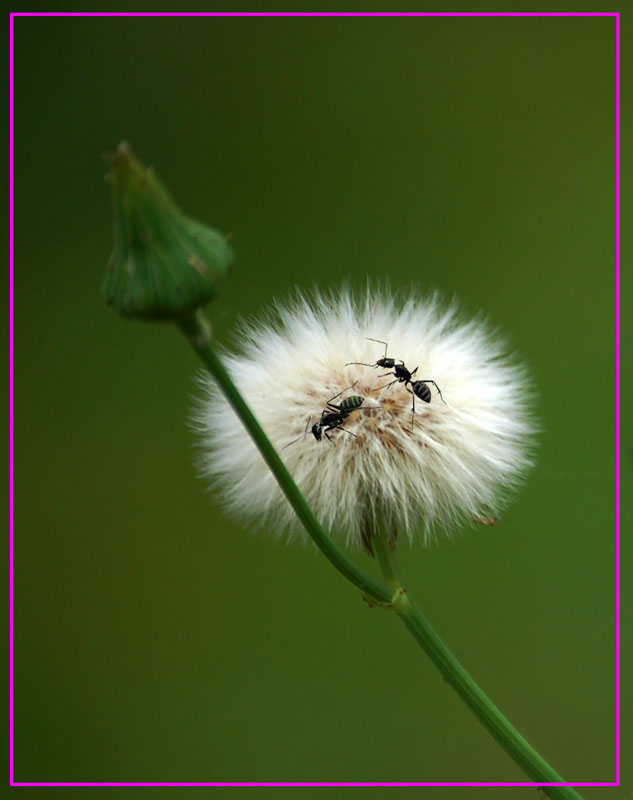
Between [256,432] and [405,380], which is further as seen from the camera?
[405,380]

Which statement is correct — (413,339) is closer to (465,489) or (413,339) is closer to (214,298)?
(465,489)

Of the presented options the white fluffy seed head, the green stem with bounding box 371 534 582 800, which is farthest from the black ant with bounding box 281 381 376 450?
the green stem with bounding box 371 534 582 800

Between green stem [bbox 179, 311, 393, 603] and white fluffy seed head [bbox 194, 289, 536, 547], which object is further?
white fluffy seed head [bbox 194, 289, 536, 547]

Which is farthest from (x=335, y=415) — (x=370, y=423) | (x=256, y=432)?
(x=256, y=432)

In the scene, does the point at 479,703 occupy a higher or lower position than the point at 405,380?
lower

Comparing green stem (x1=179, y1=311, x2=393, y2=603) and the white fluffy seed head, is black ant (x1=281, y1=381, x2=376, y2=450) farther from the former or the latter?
green stem (x1=179, y1=311, x2=393, y2=603)

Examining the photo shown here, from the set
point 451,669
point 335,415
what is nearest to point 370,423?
point 335,415

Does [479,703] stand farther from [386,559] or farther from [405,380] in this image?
[405,380]

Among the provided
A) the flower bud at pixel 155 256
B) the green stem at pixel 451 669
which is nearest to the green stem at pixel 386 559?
the green stem at pixel 451 669
